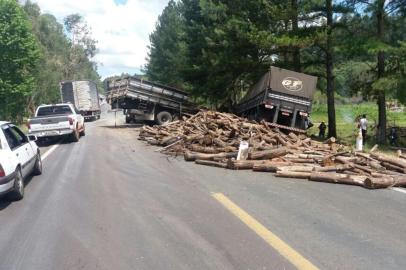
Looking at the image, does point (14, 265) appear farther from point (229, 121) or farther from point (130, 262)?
point (229, 121)

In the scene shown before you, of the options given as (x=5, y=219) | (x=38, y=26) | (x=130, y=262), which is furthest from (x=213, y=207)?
(x=38, y=26)

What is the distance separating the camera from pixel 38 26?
7288 cm

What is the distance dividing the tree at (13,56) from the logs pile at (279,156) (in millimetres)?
25947

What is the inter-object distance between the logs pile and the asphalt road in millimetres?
476

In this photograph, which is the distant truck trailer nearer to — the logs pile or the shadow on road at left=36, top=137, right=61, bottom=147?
the shadow on road at left=36, top=137, right=61, bottom=147

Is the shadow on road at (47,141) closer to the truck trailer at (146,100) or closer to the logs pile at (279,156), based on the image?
the logs pile at (279,156)

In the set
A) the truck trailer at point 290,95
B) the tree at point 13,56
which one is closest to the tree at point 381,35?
the truck trailer at point 290,95

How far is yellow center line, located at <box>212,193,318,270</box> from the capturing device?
5084 millimetres

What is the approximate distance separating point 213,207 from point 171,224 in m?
1.16

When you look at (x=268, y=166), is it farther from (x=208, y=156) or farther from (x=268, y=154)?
(x=208, y=156)

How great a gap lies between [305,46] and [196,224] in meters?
17.6

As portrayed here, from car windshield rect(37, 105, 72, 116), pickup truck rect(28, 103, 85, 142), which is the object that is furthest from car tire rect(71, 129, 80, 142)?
car windshield rect(37, 105, 72, 116)

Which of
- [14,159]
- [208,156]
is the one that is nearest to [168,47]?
[208,156]

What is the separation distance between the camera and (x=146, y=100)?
1206 inches
